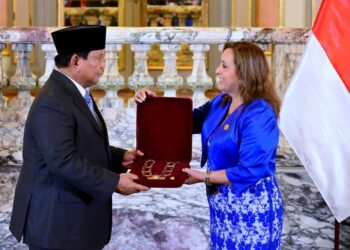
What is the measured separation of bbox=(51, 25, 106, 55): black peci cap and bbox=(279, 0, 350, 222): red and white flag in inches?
39.1

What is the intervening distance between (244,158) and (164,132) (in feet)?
1.72

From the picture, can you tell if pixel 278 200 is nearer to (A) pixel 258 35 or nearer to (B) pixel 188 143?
(B) pixel 188 143

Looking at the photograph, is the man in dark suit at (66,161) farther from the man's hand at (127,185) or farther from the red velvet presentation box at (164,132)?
the red velvet presentation box at (164,132)

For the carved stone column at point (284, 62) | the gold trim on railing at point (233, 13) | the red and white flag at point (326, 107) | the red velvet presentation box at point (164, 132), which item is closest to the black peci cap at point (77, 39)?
the red velvet presentation box at point (164, 132)

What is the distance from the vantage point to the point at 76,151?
9.78 feet

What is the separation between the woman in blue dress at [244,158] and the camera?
310 cm

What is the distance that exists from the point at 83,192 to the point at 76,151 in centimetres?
19

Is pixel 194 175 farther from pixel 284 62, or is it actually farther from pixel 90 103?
pixel 284 62

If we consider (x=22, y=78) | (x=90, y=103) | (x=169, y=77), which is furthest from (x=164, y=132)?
(x=22, y=78)

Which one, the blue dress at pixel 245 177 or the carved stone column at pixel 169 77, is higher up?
the carved stone column at pixel 169 77

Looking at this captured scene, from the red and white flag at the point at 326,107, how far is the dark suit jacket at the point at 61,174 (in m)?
0.99

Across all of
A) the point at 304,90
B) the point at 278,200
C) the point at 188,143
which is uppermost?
the point at 304,90

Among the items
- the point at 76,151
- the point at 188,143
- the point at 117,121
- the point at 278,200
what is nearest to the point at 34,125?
the point at 76,151

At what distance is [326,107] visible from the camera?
3406mm
